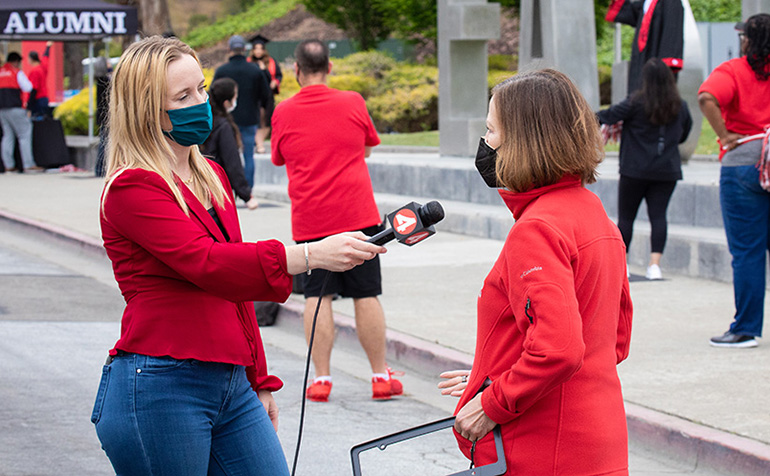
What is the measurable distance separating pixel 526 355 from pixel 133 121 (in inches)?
47.6

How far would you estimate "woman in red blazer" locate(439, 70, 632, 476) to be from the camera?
2.48 meters

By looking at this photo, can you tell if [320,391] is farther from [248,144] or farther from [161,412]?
[248,144]

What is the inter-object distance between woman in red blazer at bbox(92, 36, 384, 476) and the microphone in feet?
0.35

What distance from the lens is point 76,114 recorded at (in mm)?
24828

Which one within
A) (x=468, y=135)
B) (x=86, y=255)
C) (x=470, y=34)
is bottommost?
(x=86, y=255)

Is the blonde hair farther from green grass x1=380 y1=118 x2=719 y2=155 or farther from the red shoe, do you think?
green grass x1=380 y1=118 x2=719 y2=155

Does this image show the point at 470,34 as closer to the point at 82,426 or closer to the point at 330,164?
the point at 330,164

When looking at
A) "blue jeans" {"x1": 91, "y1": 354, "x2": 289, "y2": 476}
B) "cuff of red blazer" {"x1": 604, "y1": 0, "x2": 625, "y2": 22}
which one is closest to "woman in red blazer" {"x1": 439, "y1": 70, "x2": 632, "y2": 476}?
"blue jeans" {"x1": 91, "y1": 354, "x2": 289, "y2": 476}

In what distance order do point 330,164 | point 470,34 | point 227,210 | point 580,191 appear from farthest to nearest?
point 470,34, point 330,164, point 227,210, point 580,191

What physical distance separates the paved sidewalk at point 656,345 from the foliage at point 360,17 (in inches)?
1047

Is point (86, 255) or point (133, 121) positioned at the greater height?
point (133, 121)

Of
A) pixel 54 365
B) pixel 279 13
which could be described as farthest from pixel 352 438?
pixel 279 13

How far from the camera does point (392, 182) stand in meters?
14.9

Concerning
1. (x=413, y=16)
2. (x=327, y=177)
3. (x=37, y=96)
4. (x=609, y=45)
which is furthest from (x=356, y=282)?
(x=609, y=45)
